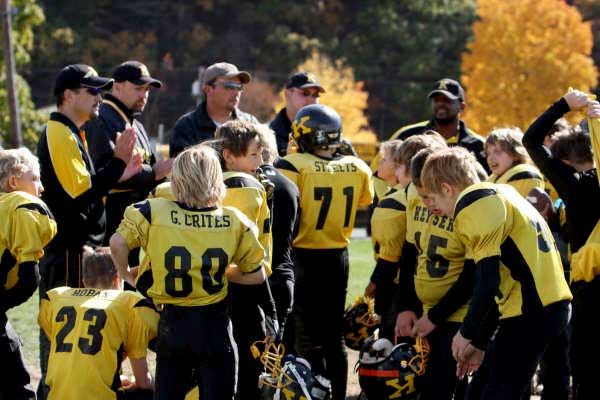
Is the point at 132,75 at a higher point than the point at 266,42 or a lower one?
higher

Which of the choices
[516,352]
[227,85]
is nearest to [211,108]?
[227,85]

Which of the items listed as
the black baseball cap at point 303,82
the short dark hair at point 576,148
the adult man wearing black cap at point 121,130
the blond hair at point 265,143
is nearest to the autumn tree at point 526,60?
the black baseball cap at point 303,82

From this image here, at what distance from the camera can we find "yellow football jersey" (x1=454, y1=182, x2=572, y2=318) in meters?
5.34

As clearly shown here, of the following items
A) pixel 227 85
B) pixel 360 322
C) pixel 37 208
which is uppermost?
pixel 227 85

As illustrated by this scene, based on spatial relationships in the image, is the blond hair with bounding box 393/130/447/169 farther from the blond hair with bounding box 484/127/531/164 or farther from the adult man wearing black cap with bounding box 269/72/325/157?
the adult man wearing black cap with bounding box 269/72/325/157

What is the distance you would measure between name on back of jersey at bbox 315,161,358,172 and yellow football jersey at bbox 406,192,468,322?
4.03 ft

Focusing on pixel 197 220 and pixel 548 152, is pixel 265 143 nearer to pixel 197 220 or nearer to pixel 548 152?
pixel 197 220

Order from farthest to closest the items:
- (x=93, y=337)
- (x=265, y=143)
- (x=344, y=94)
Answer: (x=344, y=94)
(x=265, y=143)
(x=93, y=337)

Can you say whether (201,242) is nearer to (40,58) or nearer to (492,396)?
(492,396)

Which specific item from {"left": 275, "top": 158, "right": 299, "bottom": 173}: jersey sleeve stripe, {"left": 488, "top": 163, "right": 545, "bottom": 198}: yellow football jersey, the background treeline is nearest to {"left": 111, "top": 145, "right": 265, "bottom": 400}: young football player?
{"left": 275, "top": 158, "right": 299, "bottom": 173}: jersey sleeve stripe

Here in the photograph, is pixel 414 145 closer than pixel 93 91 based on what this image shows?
Yes

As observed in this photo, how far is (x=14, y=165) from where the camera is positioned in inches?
253

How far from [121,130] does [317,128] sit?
150cm

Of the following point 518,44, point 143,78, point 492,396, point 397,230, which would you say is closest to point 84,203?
point 143,78
